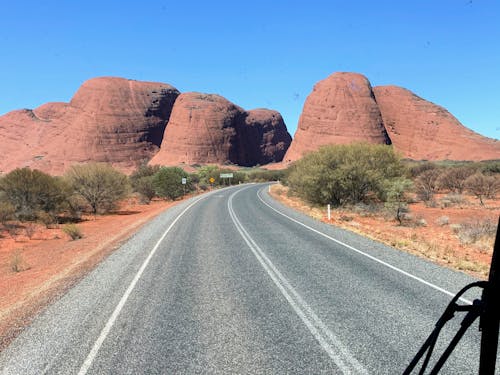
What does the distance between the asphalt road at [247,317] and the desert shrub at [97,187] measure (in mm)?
23857

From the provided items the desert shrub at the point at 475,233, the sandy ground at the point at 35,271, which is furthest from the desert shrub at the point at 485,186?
the sandy ground at the point at 35,271

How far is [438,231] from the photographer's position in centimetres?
1714

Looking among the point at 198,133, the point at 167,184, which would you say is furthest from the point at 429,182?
the point at 198,133

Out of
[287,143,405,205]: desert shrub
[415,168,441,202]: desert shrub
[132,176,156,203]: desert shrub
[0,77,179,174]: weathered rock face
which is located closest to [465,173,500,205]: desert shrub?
[415,168,441,202]: desert shrub

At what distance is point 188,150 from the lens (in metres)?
115

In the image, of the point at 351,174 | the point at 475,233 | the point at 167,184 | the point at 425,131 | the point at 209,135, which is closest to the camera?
the point at 475,233

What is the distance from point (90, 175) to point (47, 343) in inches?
1166

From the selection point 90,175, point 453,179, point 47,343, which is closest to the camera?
point 47,343

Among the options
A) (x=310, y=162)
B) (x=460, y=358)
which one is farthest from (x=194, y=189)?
(x=460, y=358)

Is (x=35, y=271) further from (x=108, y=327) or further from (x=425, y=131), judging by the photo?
(x=425, y=131)

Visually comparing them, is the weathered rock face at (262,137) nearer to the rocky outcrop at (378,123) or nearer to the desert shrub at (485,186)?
the rocky outcrop at (378,123)

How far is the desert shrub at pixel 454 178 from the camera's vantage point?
3682 cm

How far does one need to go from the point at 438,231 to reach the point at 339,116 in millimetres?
94380

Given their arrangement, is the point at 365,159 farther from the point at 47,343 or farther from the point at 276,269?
the point at 47,343
